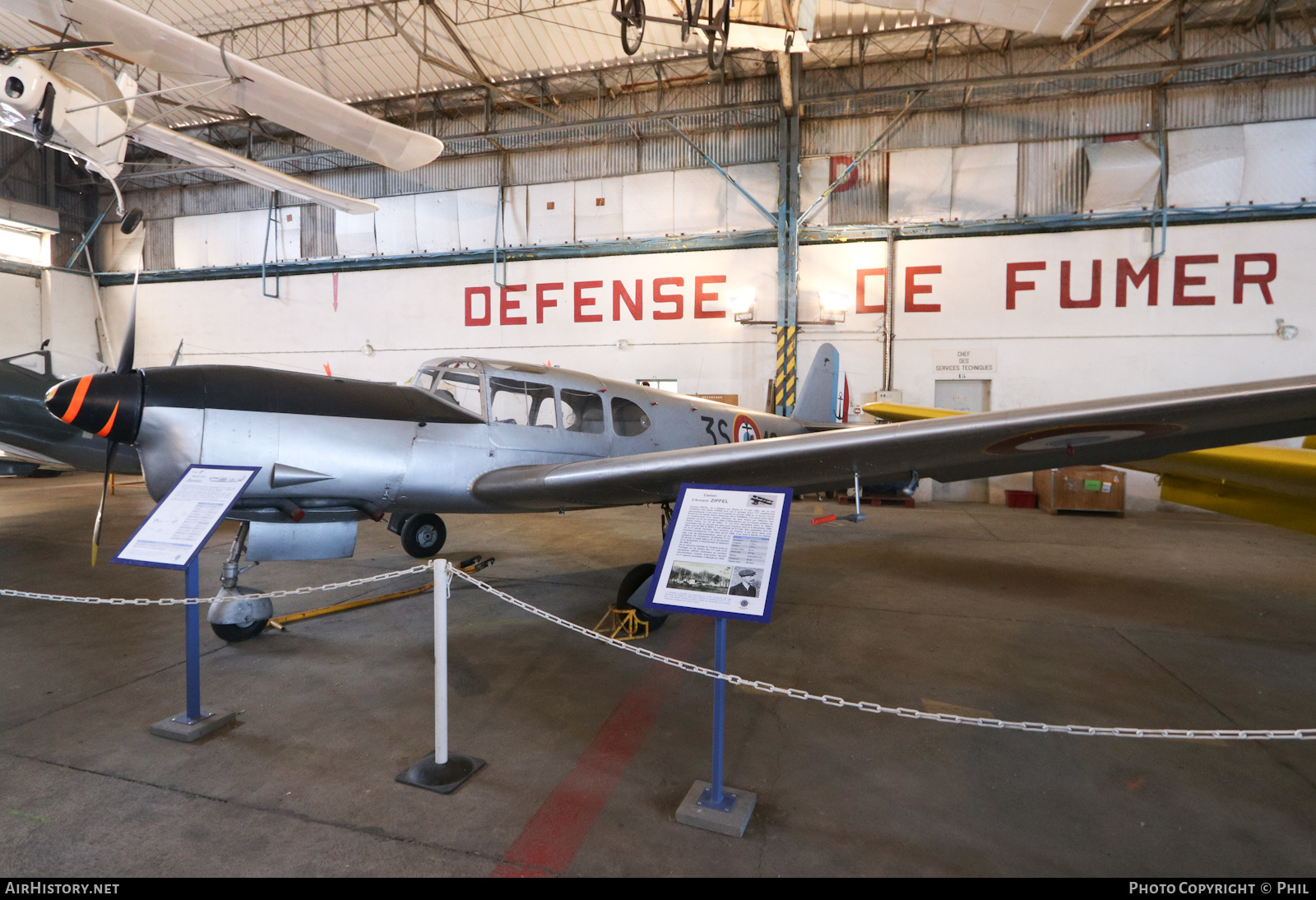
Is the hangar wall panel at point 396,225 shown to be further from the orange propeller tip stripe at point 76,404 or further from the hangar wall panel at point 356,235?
the orange propeller tip stripe at point 76,404

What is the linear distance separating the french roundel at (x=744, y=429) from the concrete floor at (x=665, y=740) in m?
1.88

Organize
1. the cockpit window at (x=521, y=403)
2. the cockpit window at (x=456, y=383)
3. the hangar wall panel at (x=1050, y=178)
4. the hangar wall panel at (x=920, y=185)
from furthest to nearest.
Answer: the hangar wall panel at (x=920, y=185)
the hangar wall panel at (x=1050, y=178)
the cockpit window at (x=521, y=403)
the cockpit window at (x=456, y=383)

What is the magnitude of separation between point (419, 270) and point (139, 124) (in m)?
5.45

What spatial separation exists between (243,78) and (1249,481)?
12.0m

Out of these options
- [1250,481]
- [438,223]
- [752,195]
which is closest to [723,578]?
[1250,481]

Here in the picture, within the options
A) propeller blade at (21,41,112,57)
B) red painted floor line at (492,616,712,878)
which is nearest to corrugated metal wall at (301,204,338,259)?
propeller blade at (21,41,112,57)

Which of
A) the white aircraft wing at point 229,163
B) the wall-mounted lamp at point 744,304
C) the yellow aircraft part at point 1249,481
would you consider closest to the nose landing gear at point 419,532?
the yellow aircraft part at point 1249,481

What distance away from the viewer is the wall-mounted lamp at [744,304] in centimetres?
1190

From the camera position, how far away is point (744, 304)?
1191 centimetres

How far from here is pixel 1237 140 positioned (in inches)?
400

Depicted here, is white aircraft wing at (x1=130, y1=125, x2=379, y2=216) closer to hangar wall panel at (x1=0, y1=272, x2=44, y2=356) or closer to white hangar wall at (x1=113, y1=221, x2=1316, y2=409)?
white hangar wall at (x1=113, y1=221, x2=1316, y2=409)

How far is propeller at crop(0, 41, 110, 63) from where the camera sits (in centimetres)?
673

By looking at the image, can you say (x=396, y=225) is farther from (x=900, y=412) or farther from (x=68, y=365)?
(x=900, y=412)

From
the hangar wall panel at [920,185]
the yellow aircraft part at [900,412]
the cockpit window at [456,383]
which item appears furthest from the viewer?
the hangar wall panel at [920,185]
